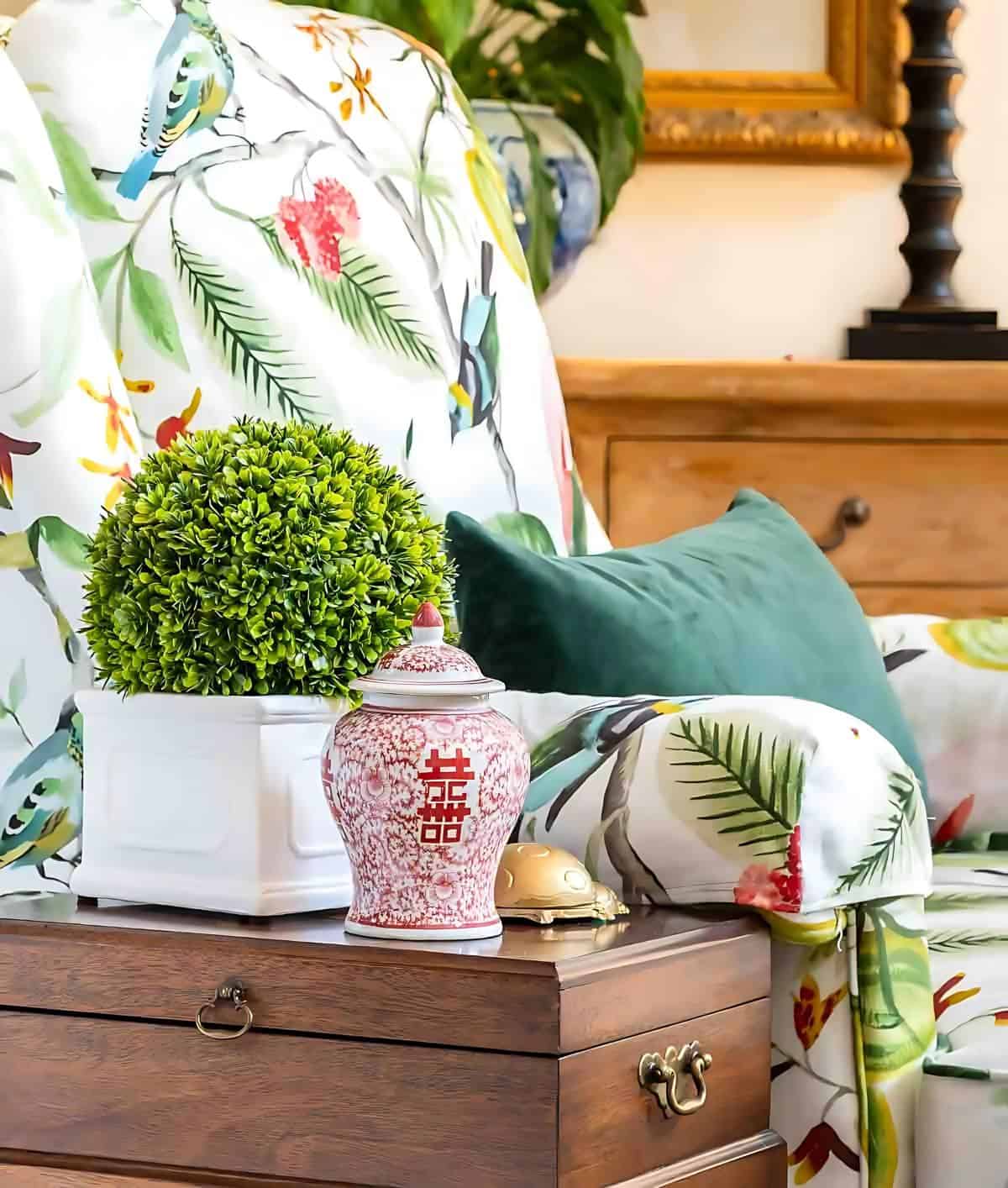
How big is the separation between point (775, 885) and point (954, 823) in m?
0.58

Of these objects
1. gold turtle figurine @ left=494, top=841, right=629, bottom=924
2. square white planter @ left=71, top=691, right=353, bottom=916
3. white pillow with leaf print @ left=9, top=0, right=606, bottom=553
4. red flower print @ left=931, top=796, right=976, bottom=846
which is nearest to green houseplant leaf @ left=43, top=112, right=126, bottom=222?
white pillow with leaf print @ left=9, top=0, right=606, bottom=553

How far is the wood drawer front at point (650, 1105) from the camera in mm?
764

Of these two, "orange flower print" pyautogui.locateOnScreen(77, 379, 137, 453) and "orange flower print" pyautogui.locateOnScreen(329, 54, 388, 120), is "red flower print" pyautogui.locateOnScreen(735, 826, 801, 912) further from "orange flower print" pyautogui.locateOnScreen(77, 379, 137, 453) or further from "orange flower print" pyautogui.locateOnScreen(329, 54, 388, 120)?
"orange flower print" pyautogui.locateOnScreen(329, 54, 388, 120)

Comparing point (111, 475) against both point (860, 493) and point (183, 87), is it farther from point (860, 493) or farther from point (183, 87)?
point (860, 493)

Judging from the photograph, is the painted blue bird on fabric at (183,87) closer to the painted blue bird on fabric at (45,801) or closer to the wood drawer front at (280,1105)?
the painted blue bird on fabric at (45,801)

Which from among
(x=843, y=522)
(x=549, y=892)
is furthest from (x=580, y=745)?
(x=843, y=522)

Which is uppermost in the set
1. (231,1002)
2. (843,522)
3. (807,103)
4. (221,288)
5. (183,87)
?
(807,103)

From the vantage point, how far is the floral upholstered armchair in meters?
0.92

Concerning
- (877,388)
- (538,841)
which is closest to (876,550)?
(877,388)

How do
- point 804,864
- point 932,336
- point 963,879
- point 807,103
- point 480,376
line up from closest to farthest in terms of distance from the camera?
point 804,864
point 963,879
point 480,376
point 932,336
point 807,103

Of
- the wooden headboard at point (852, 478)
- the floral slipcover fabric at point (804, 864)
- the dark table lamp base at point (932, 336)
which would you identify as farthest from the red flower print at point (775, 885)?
the dark table lamp base at point (932, 336)

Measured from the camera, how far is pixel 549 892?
0.87 m

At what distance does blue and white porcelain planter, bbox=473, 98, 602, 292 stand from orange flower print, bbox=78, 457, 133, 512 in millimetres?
930

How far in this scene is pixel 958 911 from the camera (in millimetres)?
1140
